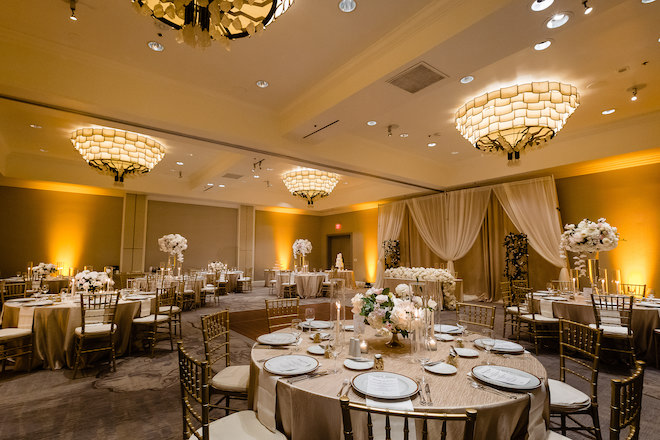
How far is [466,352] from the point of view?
215cm

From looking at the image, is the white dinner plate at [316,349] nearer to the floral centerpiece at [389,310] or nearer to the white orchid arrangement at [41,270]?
the floral centerpiece at [389,310]

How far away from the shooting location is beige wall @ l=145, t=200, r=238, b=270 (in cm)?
1145

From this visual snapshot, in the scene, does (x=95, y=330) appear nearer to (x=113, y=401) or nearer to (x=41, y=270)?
(x=113, y=401)

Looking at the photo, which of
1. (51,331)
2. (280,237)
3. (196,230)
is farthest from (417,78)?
(280,237)

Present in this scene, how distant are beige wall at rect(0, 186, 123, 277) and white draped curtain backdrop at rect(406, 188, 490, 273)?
10.3 meters

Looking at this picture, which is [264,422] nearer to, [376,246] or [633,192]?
[633,192]

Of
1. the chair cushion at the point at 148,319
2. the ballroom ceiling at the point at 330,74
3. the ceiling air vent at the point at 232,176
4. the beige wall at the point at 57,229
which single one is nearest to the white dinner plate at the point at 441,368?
the ballroom ceiling at the point at 330,74

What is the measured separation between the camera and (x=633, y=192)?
A: 274 inches

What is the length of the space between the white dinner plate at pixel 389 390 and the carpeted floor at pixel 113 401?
191 centimetres

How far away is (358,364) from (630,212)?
8.24 meters

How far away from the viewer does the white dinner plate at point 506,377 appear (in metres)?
1.59

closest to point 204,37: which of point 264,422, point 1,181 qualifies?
point 264,422

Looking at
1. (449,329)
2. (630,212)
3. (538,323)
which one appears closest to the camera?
(449,329)

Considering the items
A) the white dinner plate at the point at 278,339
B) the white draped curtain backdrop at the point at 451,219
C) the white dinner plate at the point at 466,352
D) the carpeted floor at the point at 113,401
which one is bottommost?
the carpeted floor at the point at 113,401
